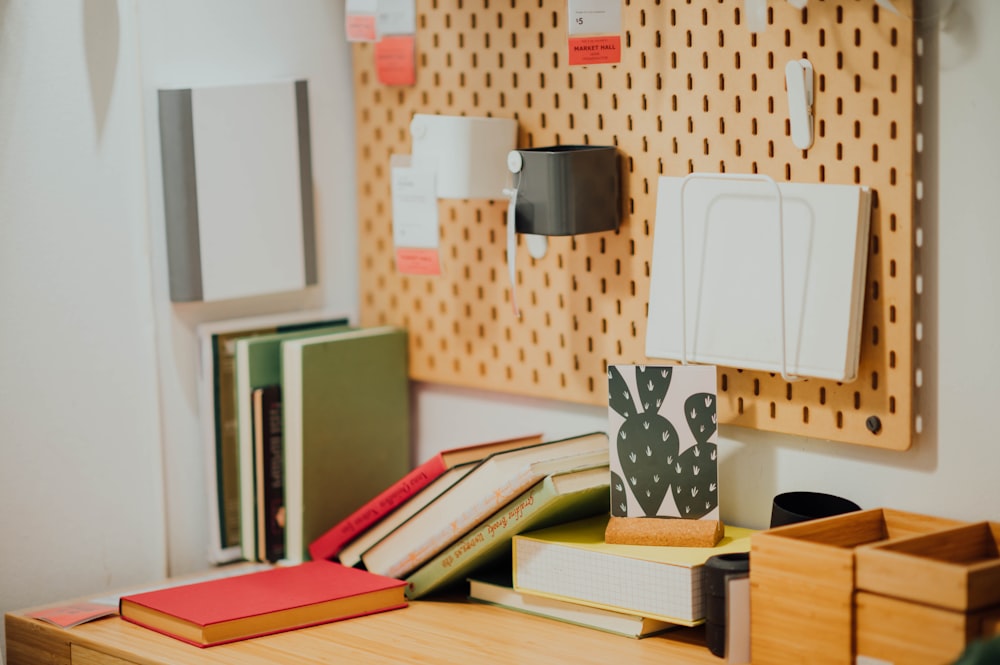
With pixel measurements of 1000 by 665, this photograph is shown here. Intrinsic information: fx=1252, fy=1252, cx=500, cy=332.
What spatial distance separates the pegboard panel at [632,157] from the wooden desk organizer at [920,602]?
214 millimetres

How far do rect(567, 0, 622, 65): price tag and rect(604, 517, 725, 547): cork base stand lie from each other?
530 millimetres

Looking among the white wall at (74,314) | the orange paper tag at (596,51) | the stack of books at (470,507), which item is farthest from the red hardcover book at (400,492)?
the orange paper tag at (596,51)

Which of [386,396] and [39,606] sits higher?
[386,396]

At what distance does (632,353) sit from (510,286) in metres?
0.22

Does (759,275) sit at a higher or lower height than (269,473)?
higher

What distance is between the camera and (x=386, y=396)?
68.9 inches

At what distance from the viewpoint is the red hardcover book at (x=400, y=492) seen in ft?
5.00

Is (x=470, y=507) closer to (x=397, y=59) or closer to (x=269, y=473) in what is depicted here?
(x=269, y=473)

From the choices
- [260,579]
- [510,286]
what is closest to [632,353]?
[510,286]

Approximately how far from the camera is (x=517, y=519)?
1.40 m

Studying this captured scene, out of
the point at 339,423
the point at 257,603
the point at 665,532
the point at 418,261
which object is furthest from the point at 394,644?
the point at 418,261

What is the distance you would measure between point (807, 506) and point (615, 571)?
22 centimetres

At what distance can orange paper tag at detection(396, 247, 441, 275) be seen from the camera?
1.63m

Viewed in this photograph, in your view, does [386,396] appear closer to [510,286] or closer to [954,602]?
[510,286]
